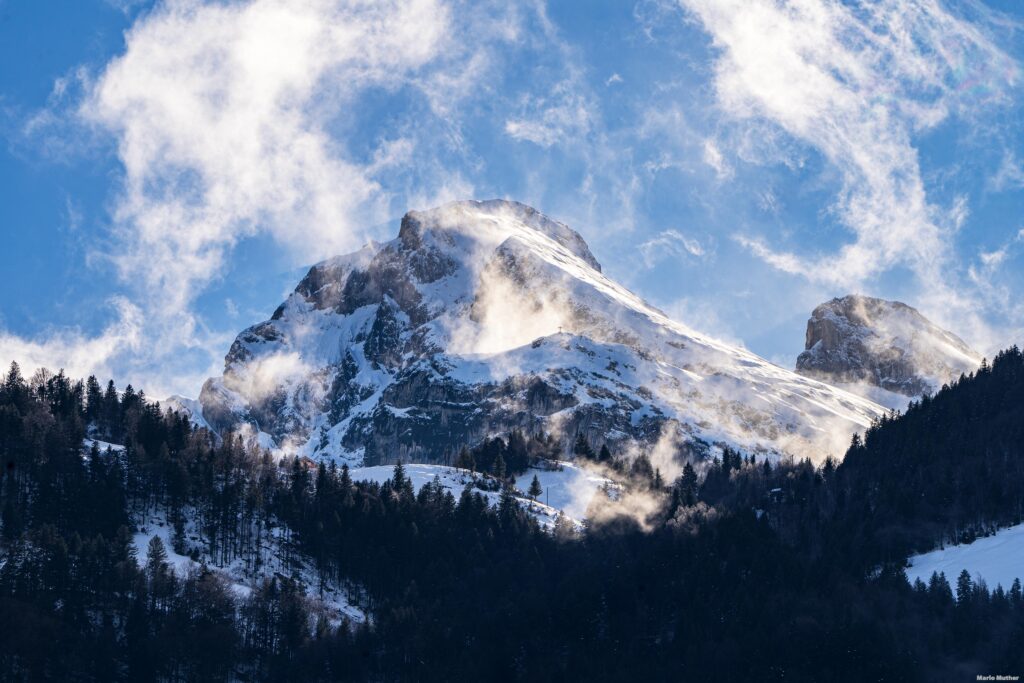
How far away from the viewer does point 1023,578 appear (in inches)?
7175

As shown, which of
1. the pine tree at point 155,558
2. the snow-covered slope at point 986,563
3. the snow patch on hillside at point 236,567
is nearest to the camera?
the pine tree at point 155,558

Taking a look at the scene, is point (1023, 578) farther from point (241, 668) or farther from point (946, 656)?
point (241, 668)

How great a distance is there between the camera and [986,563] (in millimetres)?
191000

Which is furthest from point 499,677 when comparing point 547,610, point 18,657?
point 18,657

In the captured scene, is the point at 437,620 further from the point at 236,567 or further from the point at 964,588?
the point at 964,588

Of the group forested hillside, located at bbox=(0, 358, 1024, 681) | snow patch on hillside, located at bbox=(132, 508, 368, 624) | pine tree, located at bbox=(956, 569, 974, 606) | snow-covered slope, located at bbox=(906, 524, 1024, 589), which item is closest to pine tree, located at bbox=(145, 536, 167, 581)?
forested hillside, located at bbox=(0, 358, 1024, 681)

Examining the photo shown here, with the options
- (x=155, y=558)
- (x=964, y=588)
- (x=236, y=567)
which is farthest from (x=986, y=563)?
(x=155, y=558)

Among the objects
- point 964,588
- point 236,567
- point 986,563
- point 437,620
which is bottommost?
point 964,588

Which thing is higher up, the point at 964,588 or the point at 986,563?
the point at 986,563

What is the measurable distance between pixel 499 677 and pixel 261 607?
3017 cm

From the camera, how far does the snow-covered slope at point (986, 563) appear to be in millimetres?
184875

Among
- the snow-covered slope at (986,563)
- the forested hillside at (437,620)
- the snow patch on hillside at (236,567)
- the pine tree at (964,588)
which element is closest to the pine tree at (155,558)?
the forested hillside at (437,620)

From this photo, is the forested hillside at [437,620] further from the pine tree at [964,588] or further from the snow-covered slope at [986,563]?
the snow-covered slope at [986,563]

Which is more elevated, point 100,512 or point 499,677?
point 100,512
